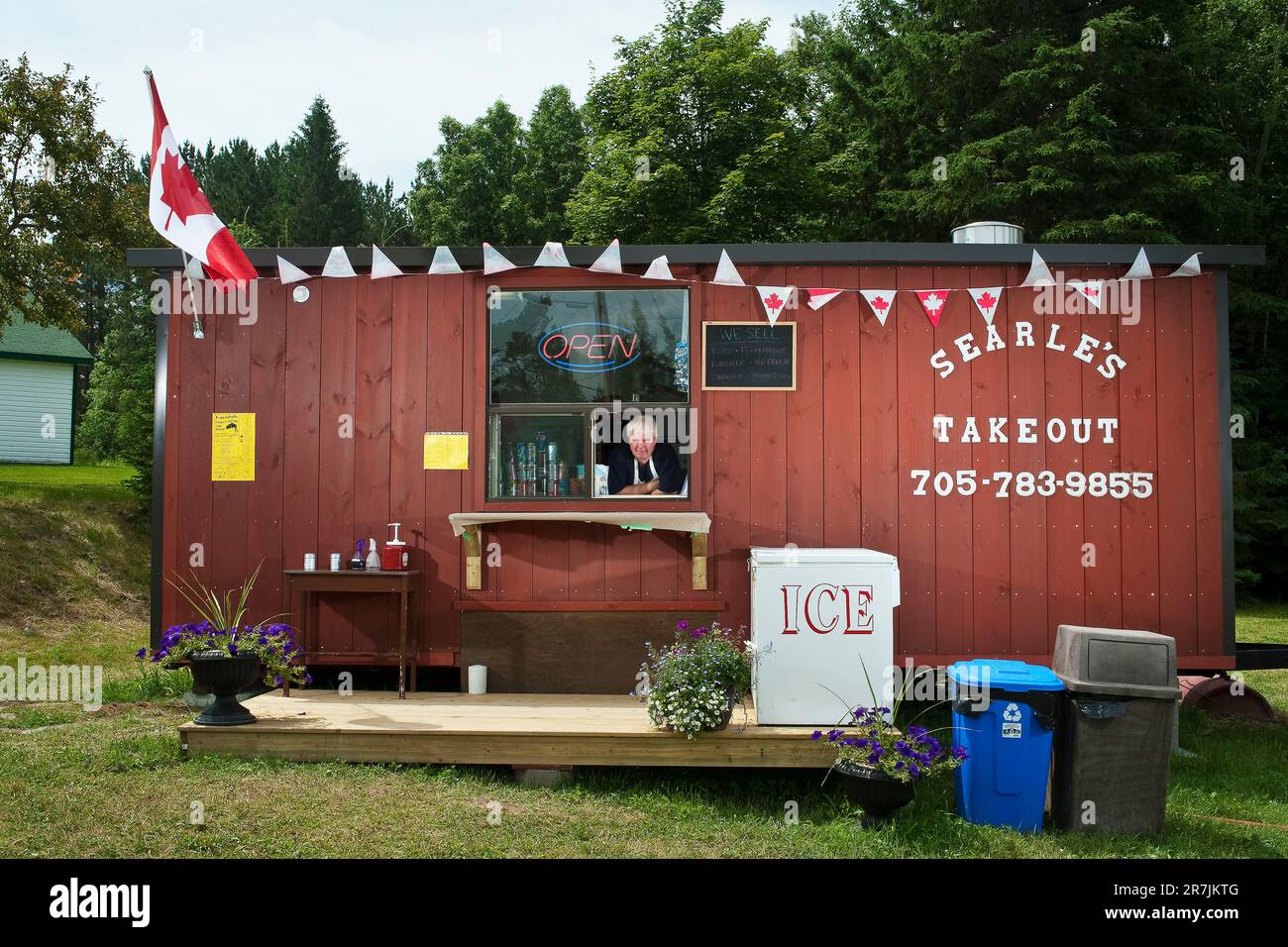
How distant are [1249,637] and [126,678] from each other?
1221 cm

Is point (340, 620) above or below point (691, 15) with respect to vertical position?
below

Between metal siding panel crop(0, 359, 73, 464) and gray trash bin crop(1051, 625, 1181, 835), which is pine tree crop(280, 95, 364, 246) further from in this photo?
gray trash bin crop(1051, 625, 1181, 835)

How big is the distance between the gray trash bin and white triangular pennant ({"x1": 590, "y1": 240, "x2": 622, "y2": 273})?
3548 mm

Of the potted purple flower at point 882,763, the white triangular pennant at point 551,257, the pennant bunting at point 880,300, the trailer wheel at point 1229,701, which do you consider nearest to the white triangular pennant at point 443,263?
the white triangular pennant at point 551,257

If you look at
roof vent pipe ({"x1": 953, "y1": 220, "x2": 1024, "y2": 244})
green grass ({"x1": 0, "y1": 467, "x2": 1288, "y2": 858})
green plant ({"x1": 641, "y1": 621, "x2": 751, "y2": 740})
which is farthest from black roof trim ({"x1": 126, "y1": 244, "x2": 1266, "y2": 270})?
green grass ({"x1": 0, "y1": 467, "x2": 1288, "y2": 858})

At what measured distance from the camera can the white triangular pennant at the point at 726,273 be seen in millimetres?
6699

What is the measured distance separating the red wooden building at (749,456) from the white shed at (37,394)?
15980 millimetres

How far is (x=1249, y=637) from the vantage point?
41.0ft

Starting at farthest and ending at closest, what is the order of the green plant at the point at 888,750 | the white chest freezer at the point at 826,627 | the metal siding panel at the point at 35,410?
the metal siding panel at the point at 35,410 → the white chest freezer at the point at 826,627 → the green plant at the point at 888,750

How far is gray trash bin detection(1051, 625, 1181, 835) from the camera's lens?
4992 mm

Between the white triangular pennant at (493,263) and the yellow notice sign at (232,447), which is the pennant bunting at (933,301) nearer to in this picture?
the white triangular pennant at (493,263)

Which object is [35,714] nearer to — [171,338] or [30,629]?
[171,338]
